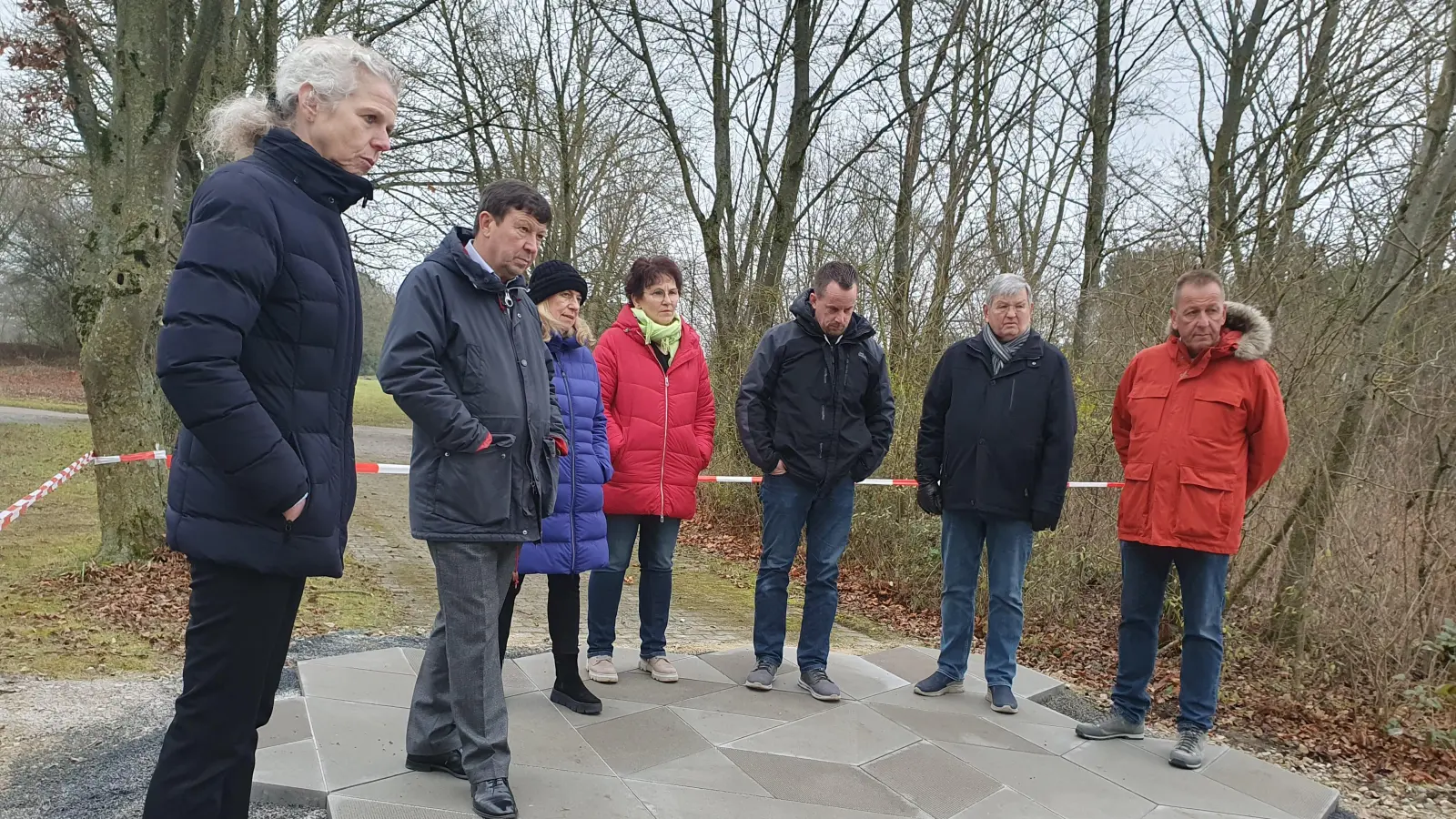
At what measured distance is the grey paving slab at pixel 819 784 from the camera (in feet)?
10.2

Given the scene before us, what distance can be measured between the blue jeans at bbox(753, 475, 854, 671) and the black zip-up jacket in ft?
1.89

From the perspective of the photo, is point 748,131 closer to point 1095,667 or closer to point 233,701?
point 1095,667

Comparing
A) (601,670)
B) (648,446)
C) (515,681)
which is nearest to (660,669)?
(601,670)

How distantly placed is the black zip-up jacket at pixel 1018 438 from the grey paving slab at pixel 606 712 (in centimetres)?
174

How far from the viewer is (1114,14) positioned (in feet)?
37.8

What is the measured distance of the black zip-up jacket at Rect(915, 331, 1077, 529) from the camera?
4074 millimetres

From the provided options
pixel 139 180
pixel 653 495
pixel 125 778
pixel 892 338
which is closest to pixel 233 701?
pixel 125 778

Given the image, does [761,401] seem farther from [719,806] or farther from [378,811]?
[378,811]

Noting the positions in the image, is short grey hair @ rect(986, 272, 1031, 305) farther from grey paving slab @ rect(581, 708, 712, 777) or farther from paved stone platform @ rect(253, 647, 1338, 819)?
grey paving slab @ rect(581, 708, 712, 777)

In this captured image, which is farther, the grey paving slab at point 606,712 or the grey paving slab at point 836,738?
the grey paving slab at point 606,712

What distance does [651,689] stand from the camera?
413 cm

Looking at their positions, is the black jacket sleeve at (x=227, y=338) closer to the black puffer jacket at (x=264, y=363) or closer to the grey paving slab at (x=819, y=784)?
the black puffer jacket at (x=264, y=363)

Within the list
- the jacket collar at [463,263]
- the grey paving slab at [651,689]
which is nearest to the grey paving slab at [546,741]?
the grey paving slab at [651,689]

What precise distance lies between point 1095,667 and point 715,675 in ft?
8.47
